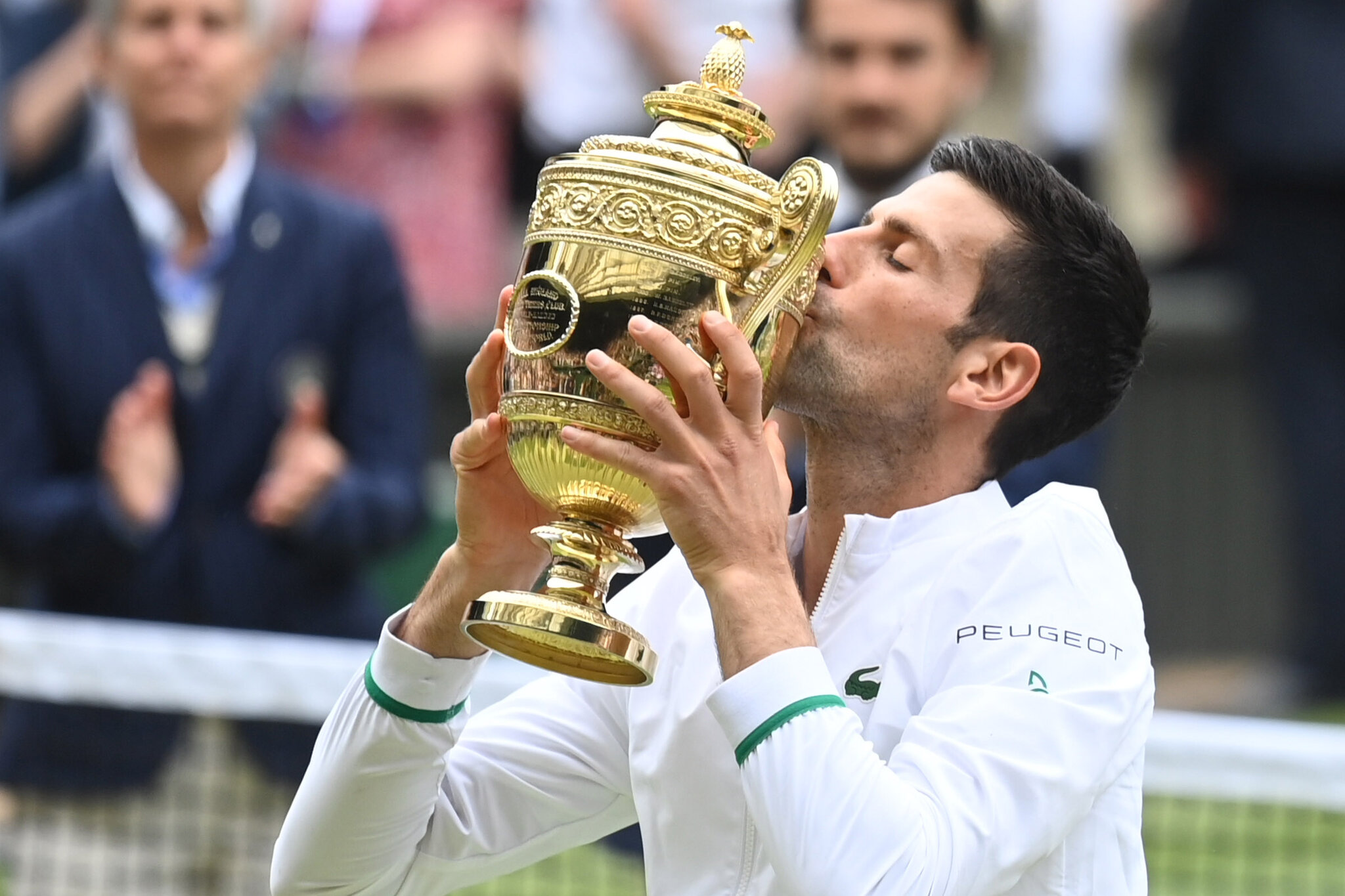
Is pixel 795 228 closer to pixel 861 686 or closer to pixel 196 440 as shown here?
pixel 861 686

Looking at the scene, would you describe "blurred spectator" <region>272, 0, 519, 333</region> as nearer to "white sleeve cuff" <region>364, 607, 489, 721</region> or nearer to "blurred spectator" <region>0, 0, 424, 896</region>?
"blurred spectator" <region>0, 0, 424, 896</region>

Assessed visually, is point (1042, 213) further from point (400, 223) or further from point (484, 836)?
point (400, 223)

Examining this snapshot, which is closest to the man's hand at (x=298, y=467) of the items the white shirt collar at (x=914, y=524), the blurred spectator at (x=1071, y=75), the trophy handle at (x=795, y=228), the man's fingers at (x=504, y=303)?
the man's fingers at (x=504, y=303)

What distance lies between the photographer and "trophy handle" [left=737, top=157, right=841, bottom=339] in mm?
3344

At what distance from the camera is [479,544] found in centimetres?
376

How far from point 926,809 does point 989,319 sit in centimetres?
88

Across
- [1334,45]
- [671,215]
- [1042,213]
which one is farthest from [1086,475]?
[1334,45]

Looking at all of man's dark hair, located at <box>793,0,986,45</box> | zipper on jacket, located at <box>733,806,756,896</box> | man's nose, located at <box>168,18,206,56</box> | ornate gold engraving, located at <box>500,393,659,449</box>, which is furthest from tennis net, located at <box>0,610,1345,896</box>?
ornate gold engraving, located at <box>500,393,659,449</box>

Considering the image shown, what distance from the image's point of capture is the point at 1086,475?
19.6 feet

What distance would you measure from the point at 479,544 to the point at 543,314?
1.80 ft

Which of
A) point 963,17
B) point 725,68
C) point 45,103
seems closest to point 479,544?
point 725,68

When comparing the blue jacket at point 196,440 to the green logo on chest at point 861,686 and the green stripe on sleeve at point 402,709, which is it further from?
the green logo on chest at point 861,686

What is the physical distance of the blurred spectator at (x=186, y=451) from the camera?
6699 mm

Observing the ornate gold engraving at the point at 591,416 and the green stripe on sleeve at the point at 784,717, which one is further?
the ornate gold engraving at the point at 591,416
